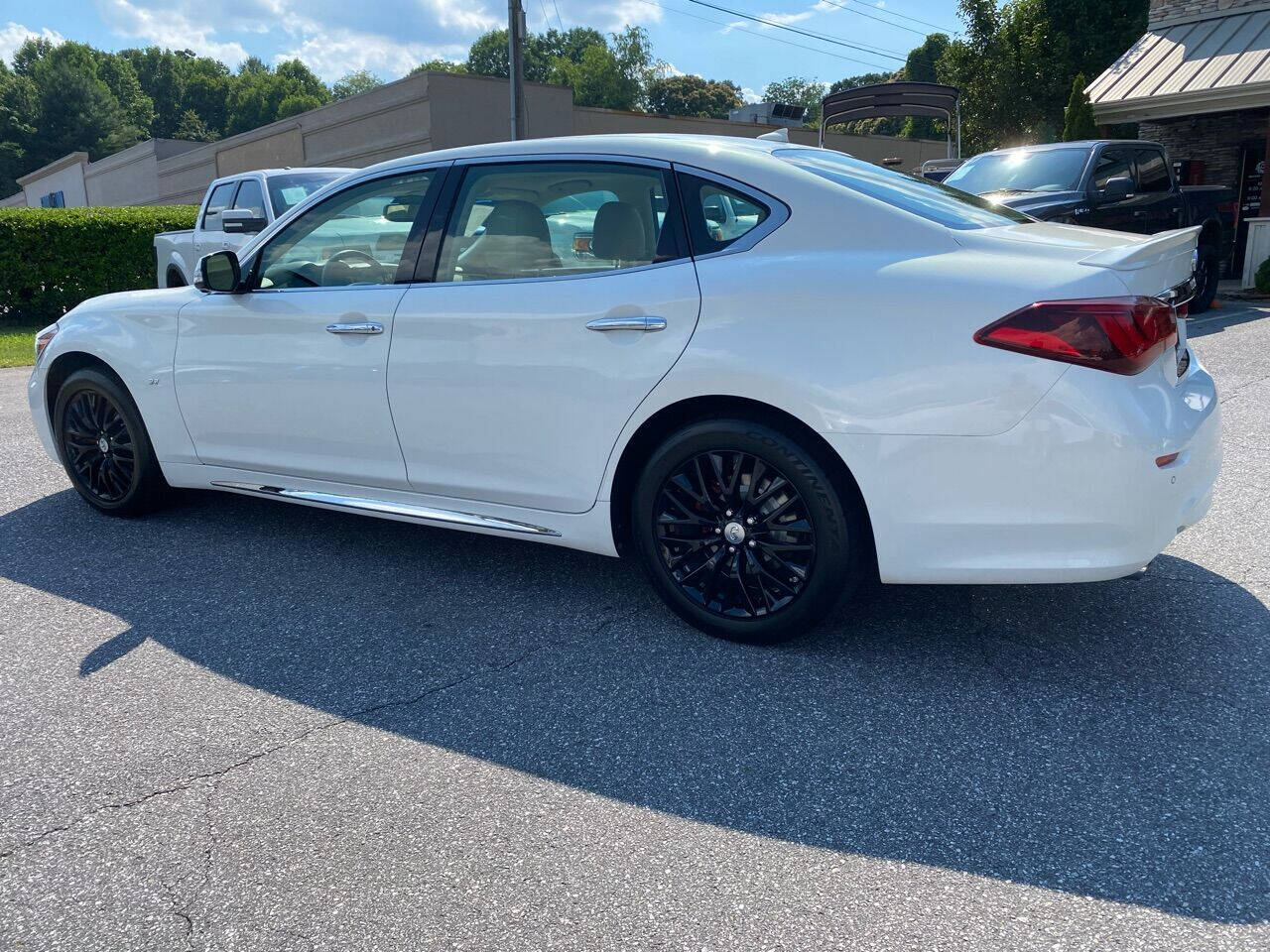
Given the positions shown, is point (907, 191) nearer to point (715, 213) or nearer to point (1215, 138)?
point (715, 213)

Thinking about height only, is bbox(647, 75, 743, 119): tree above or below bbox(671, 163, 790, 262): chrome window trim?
above

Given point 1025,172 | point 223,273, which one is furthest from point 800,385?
point 1025,172

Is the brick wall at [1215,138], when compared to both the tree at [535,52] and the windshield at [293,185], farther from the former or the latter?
the tree at [535,52]

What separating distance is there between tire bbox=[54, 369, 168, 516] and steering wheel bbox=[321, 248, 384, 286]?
1311 millimetres

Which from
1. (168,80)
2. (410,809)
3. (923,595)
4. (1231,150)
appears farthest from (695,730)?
(168,80)

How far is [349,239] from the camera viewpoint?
14.5 feet

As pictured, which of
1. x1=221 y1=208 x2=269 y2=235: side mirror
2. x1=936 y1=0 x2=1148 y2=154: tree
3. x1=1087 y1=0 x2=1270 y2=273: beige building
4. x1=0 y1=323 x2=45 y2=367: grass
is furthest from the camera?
x1=936 y1=0 x2=1148 y2=154: tree

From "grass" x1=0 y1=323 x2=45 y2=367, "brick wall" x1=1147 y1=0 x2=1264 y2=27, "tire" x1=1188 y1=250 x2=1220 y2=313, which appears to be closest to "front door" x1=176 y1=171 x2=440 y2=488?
"grass" x1=0 y1=323 x2=45 y2=367

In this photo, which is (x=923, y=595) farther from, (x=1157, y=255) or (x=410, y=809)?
(x=410, y=809)

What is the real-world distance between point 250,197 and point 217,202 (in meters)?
1.07

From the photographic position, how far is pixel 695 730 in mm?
3057

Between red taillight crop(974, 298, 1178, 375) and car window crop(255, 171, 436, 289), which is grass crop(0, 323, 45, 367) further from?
red taillight crop(974, 298, 1178, 375)

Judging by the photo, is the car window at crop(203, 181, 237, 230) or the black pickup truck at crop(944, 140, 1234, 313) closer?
the black pickup truck at crop(944, 140, 1234, 313)

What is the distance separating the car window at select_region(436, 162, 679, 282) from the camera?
369 centimetres
